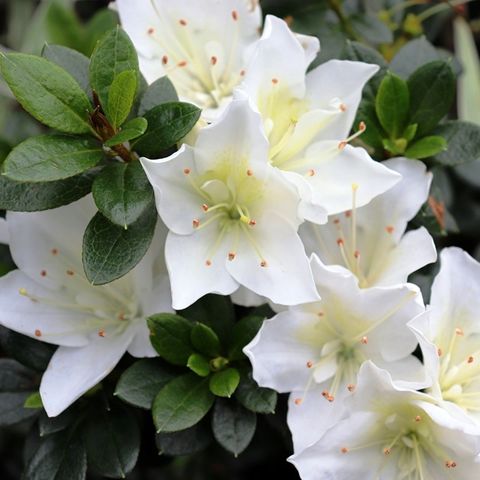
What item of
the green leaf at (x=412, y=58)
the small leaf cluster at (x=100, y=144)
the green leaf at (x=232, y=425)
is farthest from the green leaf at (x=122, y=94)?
the green leaf at (x=412, y=58)

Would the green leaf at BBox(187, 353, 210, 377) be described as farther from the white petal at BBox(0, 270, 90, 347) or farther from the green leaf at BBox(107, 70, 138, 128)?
Answer: the green leaf at BBox(107, 70, 138, 128)

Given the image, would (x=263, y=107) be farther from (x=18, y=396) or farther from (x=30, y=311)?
(x=18, y=396)

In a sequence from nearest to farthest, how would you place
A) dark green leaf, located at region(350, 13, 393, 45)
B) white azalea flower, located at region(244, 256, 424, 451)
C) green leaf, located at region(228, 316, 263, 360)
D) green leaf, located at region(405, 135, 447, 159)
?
white azalea flower, located at region(244, 256, 424, 451) → green leaf, located at region(228, 316, 263, 360) → green leaf, located at region(405, 135, 447, 159) → dark green leaf, located at region(350, 13, 393, 45)

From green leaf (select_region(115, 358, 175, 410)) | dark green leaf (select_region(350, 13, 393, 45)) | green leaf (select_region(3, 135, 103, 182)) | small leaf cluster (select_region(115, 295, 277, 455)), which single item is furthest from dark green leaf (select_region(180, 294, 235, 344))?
dark green leaf (select_region(350, 13, 393, 45))

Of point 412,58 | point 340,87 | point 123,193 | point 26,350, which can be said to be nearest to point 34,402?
point 26,350

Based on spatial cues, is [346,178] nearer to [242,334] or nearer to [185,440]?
[242,334]

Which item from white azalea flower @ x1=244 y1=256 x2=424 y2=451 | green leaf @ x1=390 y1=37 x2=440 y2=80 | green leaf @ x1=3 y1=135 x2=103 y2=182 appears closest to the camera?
green leaf @ x1=3 y1=135 x2=103 y2=182

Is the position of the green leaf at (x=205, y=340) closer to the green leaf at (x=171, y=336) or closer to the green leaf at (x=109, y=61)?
the green leaf at (x=171, y=336)

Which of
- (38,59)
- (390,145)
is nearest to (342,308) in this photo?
(390,145)
